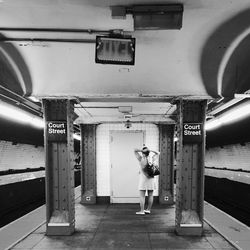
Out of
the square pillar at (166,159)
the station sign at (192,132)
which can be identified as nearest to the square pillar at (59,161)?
the station sign at (192,132)

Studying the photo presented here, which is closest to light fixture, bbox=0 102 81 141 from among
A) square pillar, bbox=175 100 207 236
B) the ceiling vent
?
square pillar, bbox=175 100 207 236

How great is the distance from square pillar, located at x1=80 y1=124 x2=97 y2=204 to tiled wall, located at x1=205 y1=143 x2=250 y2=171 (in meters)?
5.23

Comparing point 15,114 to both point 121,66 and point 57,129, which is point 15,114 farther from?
point 121,66

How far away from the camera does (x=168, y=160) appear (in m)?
10.7

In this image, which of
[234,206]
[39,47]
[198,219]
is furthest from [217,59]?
[234,206]

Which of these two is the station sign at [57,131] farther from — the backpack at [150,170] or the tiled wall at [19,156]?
the tiled wall at [19,156]

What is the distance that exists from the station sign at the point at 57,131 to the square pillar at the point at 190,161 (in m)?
2.47

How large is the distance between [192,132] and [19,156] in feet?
24.7

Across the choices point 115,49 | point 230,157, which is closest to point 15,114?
point 115,49

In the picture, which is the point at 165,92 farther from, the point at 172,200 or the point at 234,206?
the point at 234,206

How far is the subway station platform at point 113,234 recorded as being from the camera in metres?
5.73

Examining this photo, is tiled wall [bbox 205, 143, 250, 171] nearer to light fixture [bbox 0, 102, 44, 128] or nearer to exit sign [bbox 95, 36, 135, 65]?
light fixture [bbox 0, 102, 44, 128]

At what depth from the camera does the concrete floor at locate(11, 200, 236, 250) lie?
18.7ft

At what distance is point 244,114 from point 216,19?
16.6 feet
